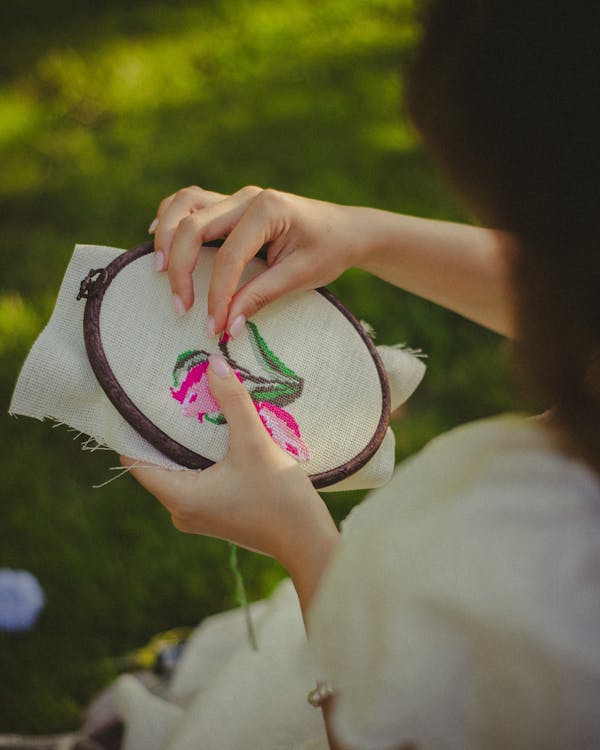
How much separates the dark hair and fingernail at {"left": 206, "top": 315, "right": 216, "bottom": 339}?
34cm

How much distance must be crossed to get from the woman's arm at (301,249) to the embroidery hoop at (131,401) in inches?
2.2

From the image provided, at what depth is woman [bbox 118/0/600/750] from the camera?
57cm

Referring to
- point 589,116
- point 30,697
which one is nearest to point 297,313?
point 589,116

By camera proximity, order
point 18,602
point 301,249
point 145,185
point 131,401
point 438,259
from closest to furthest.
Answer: point 131,401 → point 301,249 → point 438,259 → point 18,602 → point 145,185

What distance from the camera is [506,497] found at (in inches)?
25.1

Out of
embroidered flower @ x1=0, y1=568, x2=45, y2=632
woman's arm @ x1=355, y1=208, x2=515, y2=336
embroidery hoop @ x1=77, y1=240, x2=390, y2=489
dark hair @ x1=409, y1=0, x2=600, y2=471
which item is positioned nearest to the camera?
dark hair @ x1=409, y1=0, x2=600, y2=471

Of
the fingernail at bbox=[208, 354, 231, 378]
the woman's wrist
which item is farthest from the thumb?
the woman's wrist

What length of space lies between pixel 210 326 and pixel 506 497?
42 centimetres

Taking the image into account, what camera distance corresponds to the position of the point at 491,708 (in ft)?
2.08

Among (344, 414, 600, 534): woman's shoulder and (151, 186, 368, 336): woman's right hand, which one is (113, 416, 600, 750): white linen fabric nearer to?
(344, 414, 600, 534): woman's shoulder

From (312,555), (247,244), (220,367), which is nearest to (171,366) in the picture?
(220,367)

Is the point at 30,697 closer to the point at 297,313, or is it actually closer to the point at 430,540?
the point at 297,313

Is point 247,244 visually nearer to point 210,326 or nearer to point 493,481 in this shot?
point 210,326

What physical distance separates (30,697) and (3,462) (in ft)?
1.72
